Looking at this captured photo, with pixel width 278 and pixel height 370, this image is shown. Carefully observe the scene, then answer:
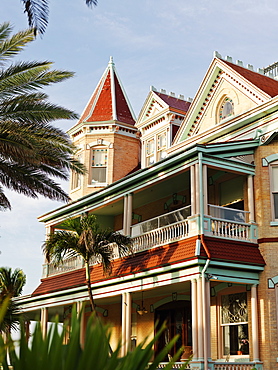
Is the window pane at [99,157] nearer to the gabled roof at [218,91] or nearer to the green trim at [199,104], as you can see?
the gabled roof at [218,91]

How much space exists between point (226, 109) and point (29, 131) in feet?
29.9

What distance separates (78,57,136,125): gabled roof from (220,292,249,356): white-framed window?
13908mm

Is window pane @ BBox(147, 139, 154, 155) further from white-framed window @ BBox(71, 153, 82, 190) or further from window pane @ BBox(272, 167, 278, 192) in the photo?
window pane @ BBox(272, 167, 278, 192)

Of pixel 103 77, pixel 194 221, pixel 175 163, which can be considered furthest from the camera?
pixel 103 77

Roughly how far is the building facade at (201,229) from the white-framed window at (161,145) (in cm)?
5

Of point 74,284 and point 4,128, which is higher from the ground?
point 4,128

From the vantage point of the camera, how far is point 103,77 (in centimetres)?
3284

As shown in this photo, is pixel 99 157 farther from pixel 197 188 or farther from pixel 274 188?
pixel 274 188

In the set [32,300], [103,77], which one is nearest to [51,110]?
[32,300]

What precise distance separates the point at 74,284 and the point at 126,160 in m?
9.25

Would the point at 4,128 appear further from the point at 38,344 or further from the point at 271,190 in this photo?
the point at 38,344

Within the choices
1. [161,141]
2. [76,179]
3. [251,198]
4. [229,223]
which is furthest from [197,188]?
[76,179]

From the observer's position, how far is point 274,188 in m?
18.4

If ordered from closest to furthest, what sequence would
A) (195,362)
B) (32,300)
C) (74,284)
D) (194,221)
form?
1. (195,362)
2. (194,221)
3. (74,284)
4. (32,300)
